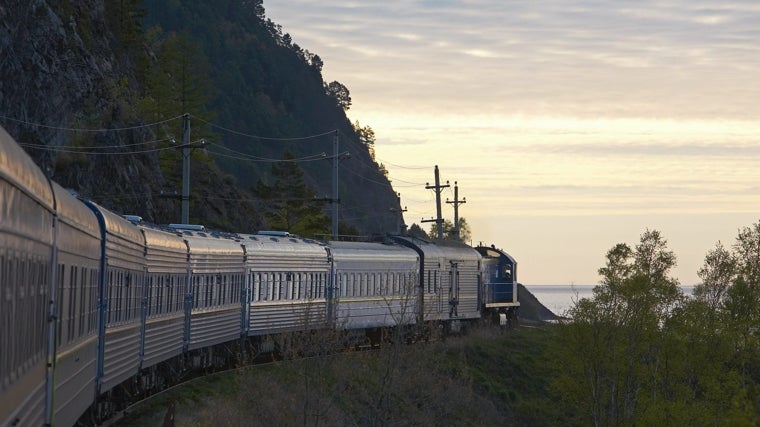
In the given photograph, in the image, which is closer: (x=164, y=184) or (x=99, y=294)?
(x=99, y=294)

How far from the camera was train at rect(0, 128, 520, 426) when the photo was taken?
9.83m

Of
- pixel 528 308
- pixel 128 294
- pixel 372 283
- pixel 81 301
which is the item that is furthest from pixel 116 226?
pixel 528 308

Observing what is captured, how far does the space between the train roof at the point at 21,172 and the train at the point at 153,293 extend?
26 millimetres

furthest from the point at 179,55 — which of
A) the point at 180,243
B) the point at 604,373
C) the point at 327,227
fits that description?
the point at 180,243

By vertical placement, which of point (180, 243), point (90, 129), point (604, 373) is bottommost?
point (604, 373)

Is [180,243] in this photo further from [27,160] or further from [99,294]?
[27,160]

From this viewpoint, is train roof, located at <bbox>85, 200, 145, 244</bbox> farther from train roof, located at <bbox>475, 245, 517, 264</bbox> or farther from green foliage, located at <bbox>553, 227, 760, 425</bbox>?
green foliage, located at <bbox>553, 227, 760, 425</bbox>

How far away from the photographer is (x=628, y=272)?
359 ft

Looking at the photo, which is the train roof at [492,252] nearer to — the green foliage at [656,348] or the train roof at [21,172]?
the green foliage at [656,348]

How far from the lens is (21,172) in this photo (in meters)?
9.48

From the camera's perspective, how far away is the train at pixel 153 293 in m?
9.83

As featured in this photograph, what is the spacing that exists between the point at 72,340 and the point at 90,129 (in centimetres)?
6452

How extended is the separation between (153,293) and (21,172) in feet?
58.5

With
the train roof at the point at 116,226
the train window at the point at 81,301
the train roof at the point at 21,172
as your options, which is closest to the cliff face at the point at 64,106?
the train roof at the point at 116,226
